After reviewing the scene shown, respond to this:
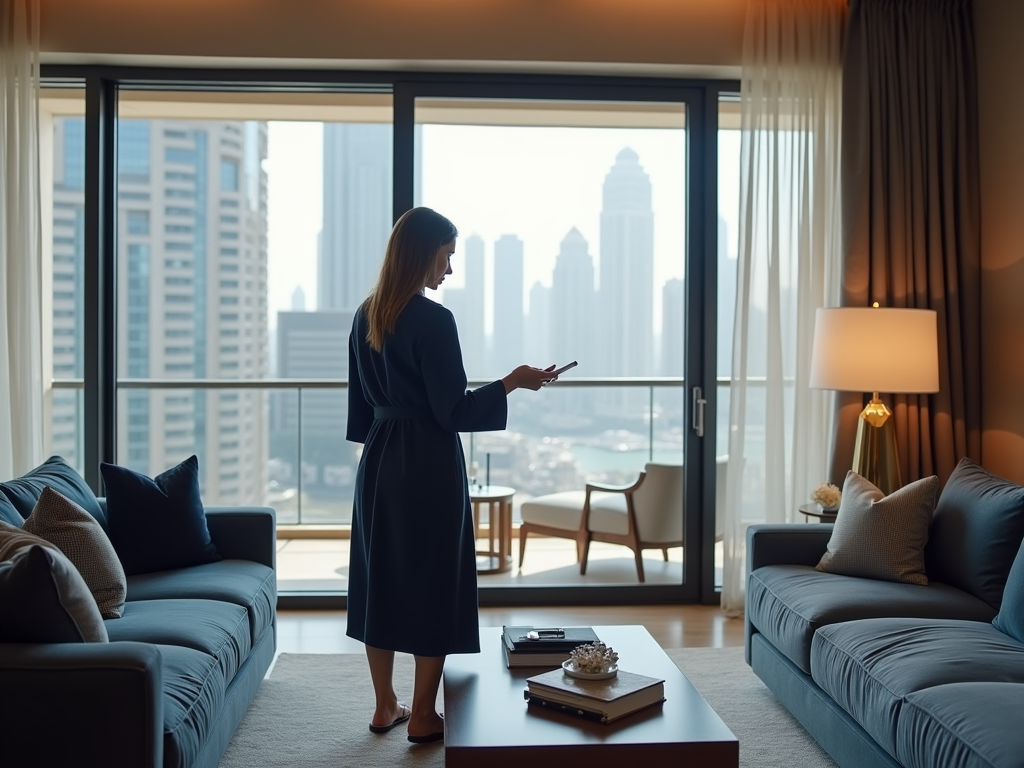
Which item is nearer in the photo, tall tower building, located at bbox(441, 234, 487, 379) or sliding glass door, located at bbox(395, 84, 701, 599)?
sliding glass door, located at bbox(395, 84, 701, 599)

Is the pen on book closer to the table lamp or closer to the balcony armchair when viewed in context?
the table lamp

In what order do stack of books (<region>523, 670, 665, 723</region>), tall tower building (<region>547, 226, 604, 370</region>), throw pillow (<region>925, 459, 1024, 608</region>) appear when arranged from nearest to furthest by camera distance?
stack of books (<region>523, 670, 665, 723</region>)
throw pillow (<region>925, 459, 1024, 608</region>)
tall tower building (<region>547, 226, 604, 370</region>)

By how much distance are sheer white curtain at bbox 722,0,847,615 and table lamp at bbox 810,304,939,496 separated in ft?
2.03

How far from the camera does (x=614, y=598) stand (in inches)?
192

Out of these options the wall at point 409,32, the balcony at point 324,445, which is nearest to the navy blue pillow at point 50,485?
the balcony at point 324,445

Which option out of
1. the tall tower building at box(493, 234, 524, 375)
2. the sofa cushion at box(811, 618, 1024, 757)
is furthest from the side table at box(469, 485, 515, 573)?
the sofa cushion at box(811, 618, 1024, 757)

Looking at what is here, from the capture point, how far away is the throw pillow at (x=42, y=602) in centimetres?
203

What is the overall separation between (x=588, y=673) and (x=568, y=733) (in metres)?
0.24

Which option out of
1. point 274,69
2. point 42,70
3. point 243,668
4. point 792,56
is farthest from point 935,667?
A: point 42,70

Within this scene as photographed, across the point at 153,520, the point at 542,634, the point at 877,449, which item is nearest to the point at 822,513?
the point at 877,449

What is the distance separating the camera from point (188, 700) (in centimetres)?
235

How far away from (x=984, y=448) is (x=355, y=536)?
3.05m

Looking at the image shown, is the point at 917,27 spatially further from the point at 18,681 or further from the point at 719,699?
the point at 18,681

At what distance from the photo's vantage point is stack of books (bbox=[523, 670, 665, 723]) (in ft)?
7.67
